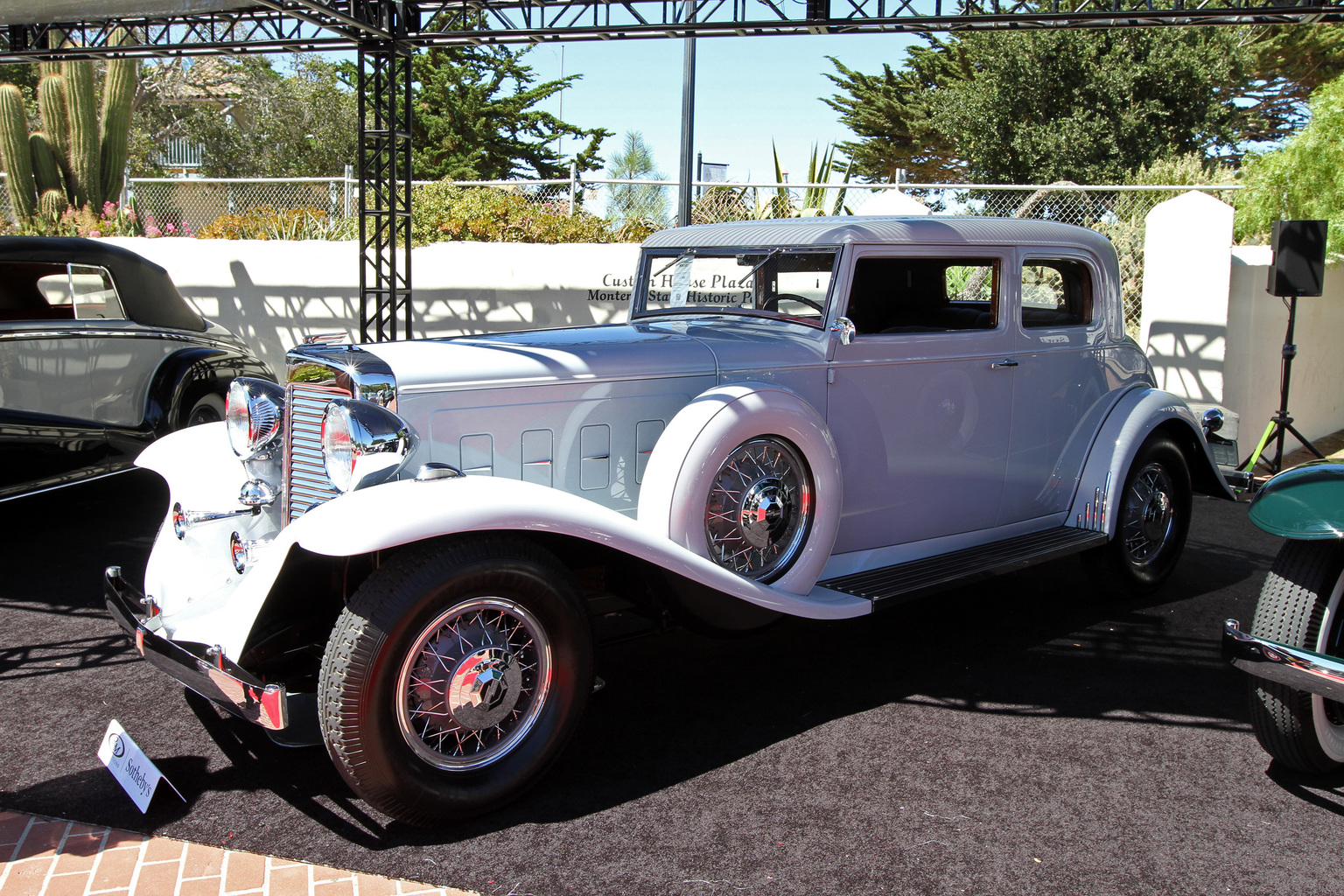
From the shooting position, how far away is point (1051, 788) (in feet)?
9.86

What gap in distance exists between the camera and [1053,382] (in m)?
4.34

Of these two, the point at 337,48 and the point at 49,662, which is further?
the point at 337,48

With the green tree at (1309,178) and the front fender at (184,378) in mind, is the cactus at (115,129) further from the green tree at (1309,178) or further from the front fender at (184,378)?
the green tree at (1309,178)

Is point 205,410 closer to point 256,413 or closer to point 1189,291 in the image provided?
point 256,413

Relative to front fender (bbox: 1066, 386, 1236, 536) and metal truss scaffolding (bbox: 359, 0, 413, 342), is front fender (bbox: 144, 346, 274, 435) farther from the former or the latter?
front fender (bbox: 1066, 386, 1236, 536)

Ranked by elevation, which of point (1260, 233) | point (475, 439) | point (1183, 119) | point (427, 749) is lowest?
point (427, 749)

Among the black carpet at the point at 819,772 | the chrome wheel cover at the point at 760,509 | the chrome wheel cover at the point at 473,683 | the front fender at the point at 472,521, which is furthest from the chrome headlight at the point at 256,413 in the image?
the chrome wheel cover at the point at 760,509

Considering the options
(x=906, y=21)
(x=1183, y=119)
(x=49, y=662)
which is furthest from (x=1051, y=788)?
(x=1183, y=119)

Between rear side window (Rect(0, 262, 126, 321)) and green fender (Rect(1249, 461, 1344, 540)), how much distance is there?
5.98m

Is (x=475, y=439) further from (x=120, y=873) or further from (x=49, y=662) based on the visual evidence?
(x=49, y=662)

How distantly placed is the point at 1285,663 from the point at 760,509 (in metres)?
1.60

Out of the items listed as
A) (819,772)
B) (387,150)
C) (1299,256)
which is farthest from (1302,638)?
(387,150)

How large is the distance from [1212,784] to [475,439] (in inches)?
101

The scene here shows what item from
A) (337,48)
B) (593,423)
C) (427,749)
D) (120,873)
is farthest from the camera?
(337,48)
